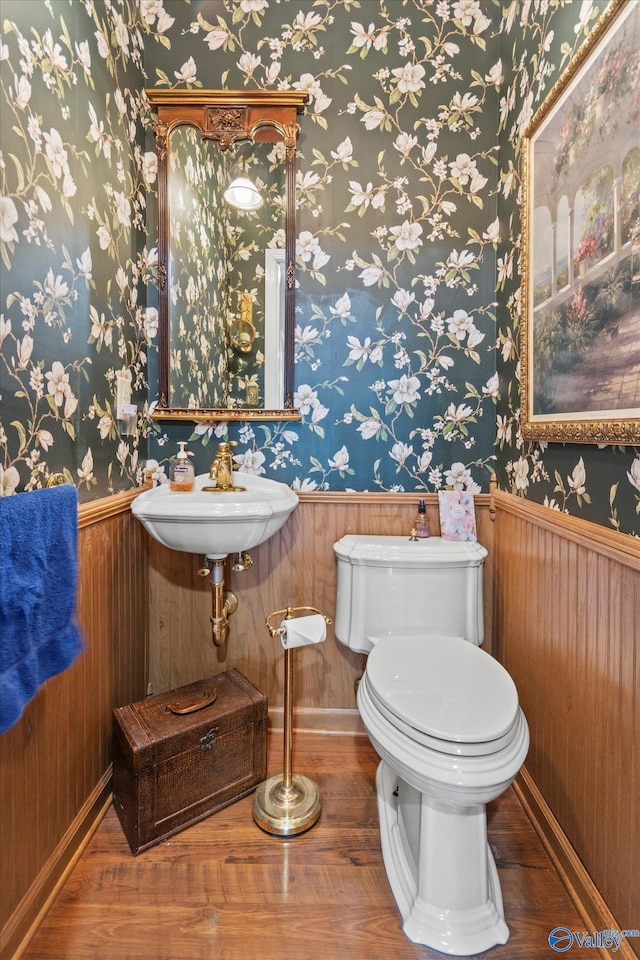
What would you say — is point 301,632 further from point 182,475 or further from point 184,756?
point 182,475

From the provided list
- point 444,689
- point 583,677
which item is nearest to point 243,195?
point 444,689

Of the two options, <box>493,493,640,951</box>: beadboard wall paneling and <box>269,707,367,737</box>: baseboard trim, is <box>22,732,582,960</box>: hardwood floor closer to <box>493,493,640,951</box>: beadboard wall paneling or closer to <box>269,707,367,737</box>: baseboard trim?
<box>493,493,640,951</box>: beadboard wall paneling

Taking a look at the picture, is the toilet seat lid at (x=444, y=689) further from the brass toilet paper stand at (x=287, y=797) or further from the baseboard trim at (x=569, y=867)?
the baseboard trim at (x=569, y=867)

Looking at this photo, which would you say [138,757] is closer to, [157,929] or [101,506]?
[157,929]

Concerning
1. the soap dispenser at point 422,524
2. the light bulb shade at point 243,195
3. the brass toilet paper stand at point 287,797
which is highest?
the light bulb shade at point 243,195

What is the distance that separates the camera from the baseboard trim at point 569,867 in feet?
3.06

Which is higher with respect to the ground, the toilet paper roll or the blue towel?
the blue towel

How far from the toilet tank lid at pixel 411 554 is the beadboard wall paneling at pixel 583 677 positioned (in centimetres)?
16

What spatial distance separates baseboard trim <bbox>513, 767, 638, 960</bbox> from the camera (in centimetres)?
93

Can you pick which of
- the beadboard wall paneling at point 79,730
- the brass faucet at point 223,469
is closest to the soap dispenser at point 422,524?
the brass faucet at point 223,469

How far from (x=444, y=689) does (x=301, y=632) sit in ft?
1.26

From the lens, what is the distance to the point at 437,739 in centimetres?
90

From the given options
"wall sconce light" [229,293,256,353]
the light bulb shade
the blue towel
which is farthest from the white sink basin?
the light bulb shade

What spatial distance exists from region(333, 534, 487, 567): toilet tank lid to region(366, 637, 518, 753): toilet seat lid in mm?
227
